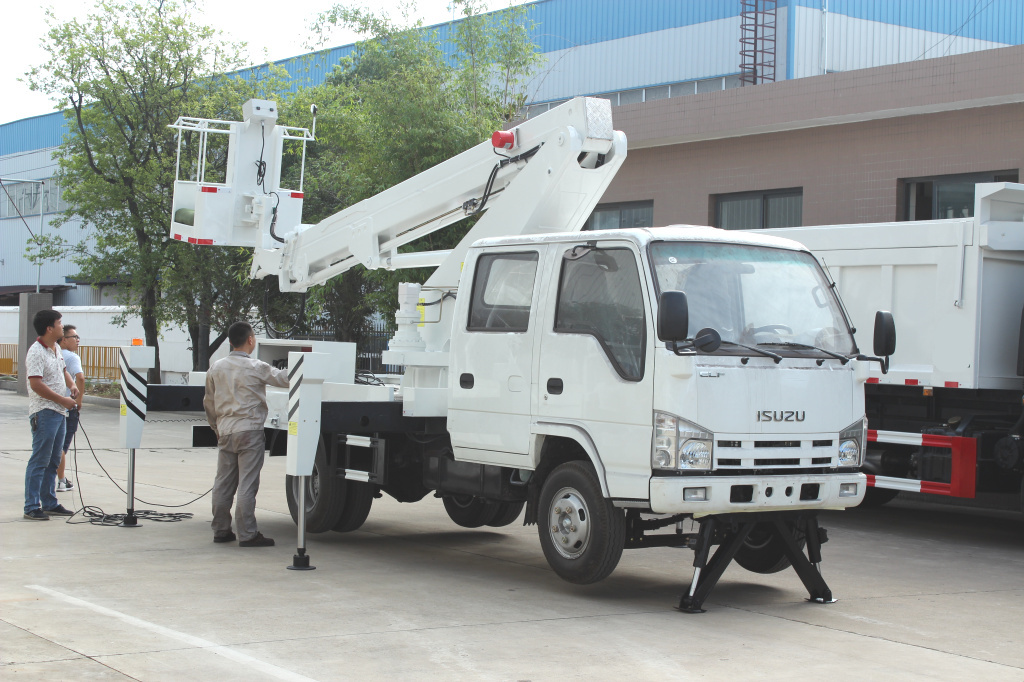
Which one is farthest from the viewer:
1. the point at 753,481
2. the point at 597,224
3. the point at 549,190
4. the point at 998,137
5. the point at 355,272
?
the point at 355,272

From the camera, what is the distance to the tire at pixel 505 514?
10.7m

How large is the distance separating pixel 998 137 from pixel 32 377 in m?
12.5

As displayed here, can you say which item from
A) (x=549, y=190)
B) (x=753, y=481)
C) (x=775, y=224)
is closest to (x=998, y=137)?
(x=775, y=224)

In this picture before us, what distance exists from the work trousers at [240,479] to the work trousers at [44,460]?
2.14m

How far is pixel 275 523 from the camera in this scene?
11.4m

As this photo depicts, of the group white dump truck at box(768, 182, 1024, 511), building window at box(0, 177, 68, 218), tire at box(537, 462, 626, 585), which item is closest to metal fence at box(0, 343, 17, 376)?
building window at box(0, 177, 68, 218)

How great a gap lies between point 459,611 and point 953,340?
19.9ft

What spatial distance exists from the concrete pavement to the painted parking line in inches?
0.8

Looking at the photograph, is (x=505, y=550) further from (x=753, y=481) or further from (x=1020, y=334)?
(x=1020, y=334)

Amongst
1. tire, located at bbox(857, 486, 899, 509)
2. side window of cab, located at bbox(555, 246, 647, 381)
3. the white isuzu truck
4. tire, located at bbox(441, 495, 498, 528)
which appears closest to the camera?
the white isuzu truck

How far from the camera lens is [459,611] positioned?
7543 millimetres

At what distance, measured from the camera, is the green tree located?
28.8 meters

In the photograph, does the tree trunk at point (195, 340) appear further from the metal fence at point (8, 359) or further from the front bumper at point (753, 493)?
the front bumper at point (753, 493)

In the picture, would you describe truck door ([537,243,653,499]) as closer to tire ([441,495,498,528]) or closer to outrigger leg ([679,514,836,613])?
outrigger leg ([679,514,836,613])
